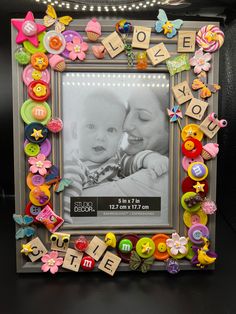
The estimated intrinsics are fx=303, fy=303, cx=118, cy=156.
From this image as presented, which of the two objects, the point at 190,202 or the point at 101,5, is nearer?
the point at 190,202

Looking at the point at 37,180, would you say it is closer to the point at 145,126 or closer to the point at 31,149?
the point at 31,149

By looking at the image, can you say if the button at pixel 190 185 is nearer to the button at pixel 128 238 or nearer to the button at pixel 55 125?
the button at pixel 128 238

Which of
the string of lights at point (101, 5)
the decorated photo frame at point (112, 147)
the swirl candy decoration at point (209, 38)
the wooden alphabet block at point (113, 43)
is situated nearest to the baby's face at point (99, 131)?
the decorated photo frame at point (112, 147)

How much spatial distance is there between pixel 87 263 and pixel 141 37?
466mm

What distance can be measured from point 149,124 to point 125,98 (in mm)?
74

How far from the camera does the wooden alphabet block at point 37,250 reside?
617 millimetres

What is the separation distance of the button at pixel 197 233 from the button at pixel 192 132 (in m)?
0.18

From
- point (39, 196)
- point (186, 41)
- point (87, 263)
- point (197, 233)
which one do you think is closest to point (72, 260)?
point (87, 263)

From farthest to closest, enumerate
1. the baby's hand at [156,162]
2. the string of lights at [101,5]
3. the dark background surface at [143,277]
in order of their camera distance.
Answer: the string of lights at [101,5] < the baby's hand at [156,162] < the dark background surface at [143,277]

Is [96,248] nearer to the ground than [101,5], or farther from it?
nearer to the ground

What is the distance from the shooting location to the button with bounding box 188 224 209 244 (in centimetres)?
62

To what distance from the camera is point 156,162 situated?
0.63 meters

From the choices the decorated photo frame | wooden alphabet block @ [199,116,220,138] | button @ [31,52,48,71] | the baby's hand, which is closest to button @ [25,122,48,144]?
the decorated photo frame

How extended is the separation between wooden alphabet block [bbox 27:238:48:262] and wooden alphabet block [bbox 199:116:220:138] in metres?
0.40
